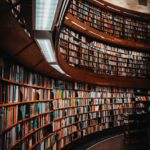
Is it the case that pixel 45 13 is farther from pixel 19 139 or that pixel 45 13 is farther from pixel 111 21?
pixel 111 21

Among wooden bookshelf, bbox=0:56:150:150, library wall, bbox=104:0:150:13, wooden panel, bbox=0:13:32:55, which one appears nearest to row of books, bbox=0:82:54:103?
wooden bookshelf, bbox=0:56:150:150

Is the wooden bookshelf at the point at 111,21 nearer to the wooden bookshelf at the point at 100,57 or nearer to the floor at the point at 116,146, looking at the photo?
the wooden bookshelf at the point at 100,57

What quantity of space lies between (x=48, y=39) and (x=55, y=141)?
3858 millimetres

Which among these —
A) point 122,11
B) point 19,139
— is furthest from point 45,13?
point 122,11

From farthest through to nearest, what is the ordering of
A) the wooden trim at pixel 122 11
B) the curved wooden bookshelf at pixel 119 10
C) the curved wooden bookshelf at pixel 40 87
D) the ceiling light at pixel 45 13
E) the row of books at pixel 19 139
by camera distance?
the wooden trim at pixel 122 11 → the curved wooden bookshelf at pixel 119 10 → the row of books at pixel 19 139 → the curved wooden bookshelf at pixel 40 87 → the ceiling light at pixel 45 13

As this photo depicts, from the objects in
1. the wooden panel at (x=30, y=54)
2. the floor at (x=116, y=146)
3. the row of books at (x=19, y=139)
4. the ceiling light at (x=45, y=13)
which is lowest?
the floor at (x=116, y=146)

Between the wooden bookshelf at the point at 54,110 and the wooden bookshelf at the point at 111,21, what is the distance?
247 cm

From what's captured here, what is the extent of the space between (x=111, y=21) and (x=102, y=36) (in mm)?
1355

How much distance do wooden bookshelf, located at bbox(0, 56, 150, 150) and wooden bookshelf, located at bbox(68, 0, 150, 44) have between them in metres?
2.47

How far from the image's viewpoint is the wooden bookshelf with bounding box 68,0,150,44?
777cm

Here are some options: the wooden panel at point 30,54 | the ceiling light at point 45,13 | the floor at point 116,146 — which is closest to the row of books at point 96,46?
the floor at point 116,146

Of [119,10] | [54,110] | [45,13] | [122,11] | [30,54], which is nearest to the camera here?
[45,13]

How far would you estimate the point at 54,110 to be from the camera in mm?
5301

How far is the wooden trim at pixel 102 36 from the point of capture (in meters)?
6.65
